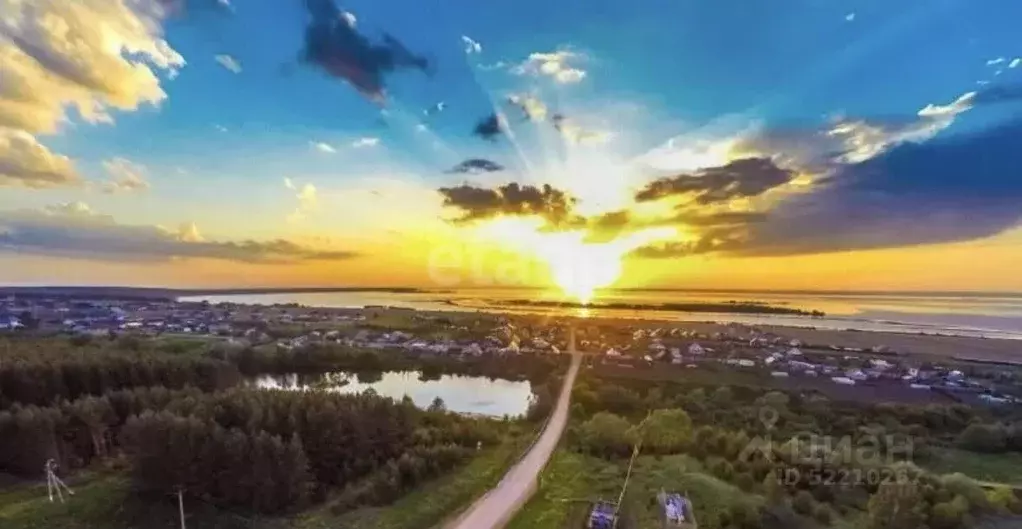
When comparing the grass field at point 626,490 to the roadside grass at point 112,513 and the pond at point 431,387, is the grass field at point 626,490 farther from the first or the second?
the pond at point 431,387

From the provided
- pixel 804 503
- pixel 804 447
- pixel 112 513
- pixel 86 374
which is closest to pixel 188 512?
pixel 112 513

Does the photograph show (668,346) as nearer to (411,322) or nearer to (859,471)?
(859,471)

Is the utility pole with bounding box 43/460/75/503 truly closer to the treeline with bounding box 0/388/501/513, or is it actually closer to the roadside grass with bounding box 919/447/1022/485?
the treeline with bounding box 0/388/501/513

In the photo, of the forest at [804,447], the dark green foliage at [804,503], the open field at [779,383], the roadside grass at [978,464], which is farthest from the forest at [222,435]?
the roadside grass at [978,464]

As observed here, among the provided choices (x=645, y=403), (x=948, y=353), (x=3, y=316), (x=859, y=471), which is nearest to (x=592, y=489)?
(x=859, y=471)

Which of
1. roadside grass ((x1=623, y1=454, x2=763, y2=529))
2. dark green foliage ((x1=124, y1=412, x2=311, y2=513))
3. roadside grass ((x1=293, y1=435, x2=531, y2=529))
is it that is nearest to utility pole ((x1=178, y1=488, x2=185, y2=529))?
dark green foliage ((x1=124, y1=412, x2=311, y2=513))

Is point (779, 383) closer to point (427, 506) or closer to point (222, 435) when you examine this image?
point (427, 506)
